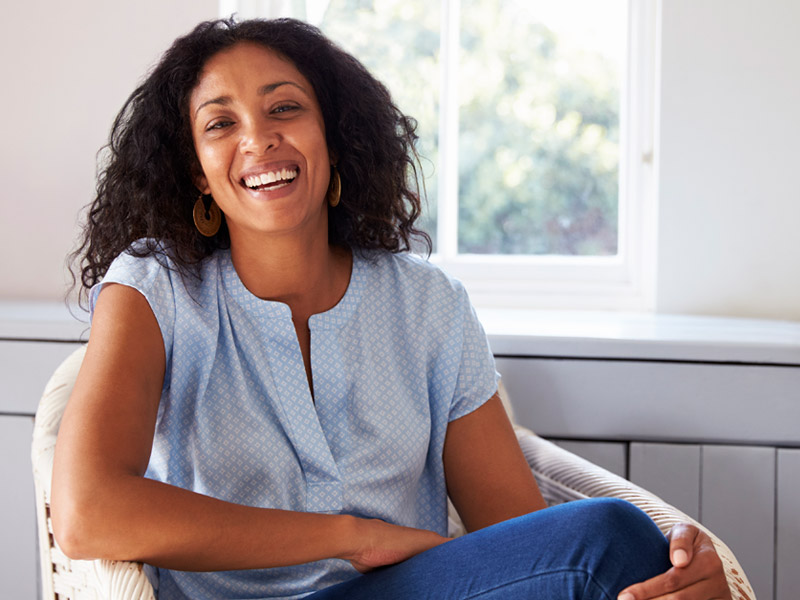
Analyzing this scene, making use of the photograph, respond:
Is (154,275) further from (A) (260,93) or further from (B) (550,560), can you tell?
(B) (550,560)

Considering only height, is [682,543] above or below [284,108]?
below

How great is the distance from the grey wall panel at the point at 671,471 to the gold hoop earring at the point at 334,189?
741 mm

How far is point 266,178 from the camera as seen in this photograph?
114 centimetres

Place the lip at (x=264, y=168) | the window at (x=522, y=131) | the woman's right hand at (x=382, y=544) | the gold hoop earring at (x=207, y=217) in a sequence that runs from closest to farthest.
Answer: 1. the woman's right hand at (x=382, y=544)
2. the lip at (x=264, y=168)
3. the gold hoop earring at (x=207, y=217)
4. the window at (x=522, y=131)

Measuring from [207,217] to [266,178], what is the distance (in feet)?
0.60

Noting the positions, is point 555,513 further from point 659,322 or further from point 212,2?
point 212,2

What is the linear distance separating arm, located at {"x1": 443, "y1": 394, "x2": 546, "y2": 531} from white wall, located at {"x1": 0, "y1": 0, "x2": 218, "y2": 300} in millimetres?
1211

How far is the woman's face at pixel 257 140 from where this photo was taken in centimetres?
114

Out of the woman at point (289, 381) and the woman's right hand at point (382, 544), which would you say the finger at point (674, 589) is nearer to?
the woman at point (289, 381)

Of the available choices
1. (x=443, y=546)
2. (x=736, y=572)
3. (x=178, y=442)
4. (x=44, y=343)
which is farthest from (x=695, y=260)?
(x=44, y=343)

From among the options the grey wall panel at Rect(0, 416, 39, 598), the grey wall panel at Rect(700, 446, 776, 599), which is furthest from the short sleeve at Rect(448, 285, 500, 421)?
the grey wall panel at Rect(0, 416, 39, 598)

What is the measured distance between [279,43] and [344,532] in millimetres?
694

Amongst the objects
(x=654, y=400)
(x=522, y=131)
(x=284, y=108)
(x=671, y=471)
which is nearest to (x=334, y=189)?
(x=284, y=108)

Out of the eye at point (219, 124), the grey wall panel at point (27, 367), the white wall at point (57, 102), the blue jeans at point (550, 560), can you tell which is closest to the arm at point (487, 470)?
the blue jeans at point (550, 560)
